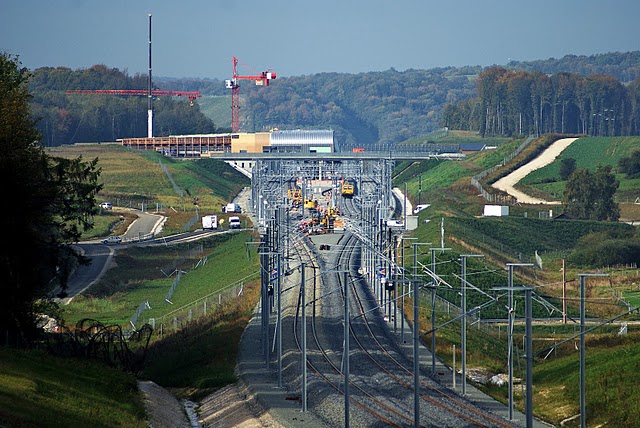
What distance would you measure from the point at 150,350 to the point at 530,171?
102 m

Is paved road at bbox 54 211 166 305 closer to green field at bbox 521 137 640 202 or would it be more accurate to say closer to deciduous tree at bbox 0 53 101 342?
deciduous tree at bbox 0 53 101 342

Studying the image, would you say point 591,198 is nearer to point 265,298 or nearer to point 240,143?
point 265,298

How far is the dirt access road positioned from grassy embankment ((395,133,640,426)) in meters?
4.10

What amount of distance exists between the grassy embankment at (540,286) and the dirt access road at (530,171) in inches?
162

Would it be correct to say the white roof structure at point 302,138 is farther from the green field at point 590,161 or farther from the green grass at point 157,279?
the green grass at point 157,279

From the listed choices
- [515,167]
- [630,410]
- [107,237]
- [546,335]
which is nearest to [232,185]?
[515,167]

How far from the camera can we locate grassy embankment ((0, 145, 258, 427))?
110 feet

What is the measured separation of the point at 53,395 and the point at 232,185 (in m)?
130

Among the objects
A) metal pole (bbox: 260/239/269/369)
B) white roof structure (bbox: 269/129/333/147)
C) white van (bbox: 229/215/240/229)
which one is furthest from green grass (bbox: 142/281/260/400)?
white roof structure (bbox: 269/129/333/147)

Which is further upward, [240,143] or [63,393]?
[240,143]

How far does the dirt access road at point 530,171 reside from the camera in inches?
5313

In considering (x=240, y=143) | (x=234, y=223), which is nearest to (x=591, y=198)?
(x=234, y=223)

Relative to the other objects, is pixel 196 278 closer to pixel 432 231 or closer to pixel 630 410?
pixel 432 231

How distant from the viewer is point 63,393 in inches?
1412
